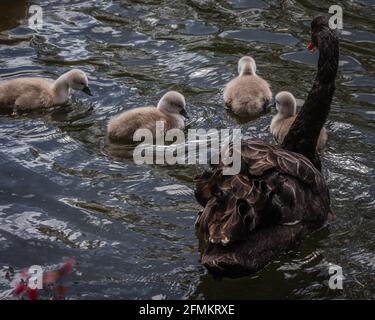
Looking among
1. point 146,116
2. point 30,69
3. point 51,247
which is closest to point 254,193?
point 51,247

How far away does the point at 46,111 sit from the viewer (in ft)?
22.5

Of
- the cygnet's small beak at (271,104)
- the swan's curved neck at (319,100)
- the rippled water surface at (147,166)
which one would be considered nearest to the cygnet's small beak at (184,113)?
the rippled water surface at (147,166)

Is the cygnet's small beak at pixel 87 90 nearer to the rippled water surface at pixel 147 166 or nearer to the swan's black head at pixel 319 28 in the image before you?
the rippled water surface at pixel 147 166

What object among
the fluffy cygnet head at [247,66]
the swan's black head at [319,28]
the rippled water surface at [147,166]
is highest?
the swan's black head at [319,28]

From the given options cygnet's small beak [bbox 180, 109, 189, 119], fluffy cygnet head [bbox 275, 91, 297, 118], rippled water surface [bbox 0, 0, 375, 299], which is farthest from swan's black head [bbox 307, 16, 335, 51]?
cygnet's small beak [bbox 180, 109, 189, 119]

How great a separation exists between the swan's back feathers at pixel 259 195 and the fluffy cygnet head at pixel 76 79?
2.24 metres

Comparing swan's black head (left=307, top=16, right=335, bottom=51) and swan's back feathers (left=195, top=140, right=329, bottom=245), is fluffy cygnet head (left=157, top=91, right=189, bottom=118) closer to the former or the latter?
swan's black head (left=307, top=16, right=335, bottom=51)

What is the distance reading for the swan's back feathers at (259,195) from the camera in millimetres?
4371

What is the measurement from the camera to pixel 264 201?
4.48 meters

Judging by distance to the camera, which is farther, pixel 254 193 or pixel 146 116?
pixel 146 116

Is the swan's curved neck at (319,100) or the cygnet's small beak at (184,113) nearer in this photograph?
the swan's curved neck at (319,100)

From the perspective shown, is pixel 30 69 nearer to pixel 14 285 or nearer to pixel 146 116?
pixel 146 116

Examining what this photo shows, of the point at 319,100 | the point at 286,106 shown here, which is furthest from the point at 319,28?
the point at 286,106

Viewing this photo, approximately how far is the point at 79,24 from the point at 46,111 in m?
1.87
